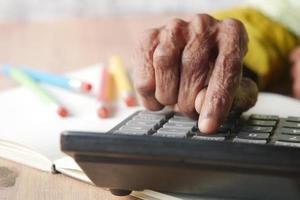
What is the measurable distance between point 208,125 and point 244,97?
0.11 m

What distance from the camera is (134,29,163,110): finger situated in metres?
0.58

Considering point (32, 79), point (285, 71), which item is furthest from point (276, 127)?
point (32, 79)

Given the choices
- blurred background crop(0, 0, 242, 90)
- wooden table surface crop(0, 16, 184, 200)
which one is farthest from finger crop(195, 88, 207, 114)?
blurred background crop(0, 0, 242, 90)

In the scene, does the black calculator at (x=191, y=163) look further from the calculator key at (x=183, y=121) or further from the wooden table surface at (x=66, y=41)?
the wooden table surface at (x=66, y=41)

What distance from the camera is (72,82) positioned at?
31.5 inches

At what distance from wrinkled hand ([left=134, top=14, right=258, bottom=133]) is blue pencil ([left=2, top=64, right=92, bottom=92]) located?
20cm

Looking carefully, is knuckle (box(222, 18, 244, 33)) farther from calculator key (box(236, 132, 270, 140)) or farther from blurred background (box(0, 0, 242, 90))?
blurred background (box(0, 0, 242, 90))

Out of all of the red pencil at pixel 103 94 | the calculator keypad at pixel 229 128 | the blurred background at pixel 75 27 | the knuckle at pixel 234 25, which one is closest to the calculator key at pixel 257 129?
the calculator keypad at pixel 229 128

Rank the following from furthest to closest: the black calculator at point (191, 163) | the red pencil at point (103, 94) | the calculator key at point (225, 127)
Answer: the red pencil at point (103, 94) < the calculator key at point (225, 127) < the black calculator at point (191, 163)

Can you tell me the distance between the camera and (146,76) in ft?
1.89

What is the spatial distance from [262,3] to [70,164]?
38cm

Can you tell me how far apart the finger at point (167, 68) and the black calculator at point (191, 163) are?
0.07m

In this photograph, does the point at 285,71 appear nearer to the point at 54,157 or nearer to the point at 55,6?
the point at 54,157

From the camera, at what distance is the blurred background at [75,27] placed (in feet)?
3.27
